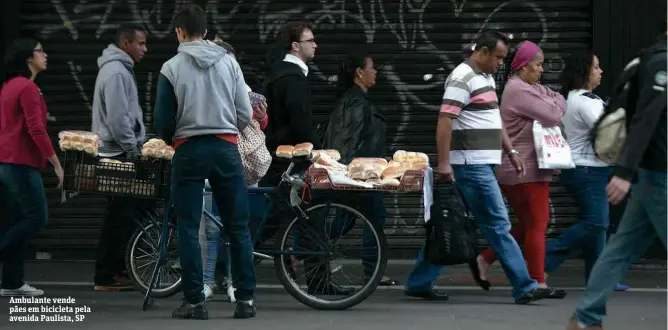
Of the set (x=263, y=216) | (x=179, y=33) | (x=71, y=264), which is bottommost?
(x=71, y=264)

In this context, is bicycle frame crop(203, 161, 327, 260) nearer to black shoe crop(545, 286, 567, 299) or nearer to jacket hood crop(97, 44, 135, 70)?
jacket hood crop(97, 44, 135, 70)

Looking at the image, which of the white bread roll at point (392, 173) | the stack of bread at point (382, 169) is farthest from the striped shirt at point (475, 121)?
the white bread roll at point (392, 173)

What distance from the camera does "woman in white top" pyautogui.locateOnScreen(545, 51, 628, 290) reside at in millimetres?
9406

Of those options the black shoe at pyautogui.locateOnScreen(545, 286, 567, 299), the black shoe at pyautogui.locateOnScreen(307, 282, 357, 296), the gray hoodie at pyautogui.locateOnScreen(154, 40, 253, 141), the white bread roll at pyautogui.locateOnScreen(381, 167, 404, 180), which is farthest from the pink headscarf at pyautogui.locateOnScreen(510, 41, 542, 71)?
the gray hoodie at pyautogui.locateOnScreen(154, 40, 253, 141)

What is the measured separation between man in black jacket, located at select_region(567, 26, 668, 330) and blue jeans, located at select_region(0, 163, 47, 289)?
4.23m

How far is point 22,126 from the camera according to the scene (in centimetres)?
921

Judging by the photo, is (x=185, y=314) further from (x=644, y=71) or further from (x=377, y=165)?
(x=644, y=71)

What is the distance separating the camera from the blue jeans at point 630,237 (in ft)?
21.2

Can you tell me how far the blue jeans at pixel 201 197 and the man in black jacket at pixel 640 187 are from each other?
2.22 meters

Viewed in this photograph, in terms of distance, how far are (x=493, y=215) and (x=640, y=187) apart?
2.32 metres

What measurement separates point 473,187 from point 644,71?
2426 millimetres

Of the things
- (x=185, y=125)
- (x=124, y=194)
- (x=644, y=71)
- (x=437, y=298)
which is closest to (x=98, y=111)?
(x=124, y=194)

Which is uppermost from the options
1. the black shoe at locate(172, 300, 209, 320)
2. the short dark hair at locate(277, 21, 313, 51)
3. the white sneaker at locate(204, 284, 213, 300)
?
the short dark hair at locate(277, 21, 313, 51)

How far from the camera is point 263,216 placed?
345 inches
